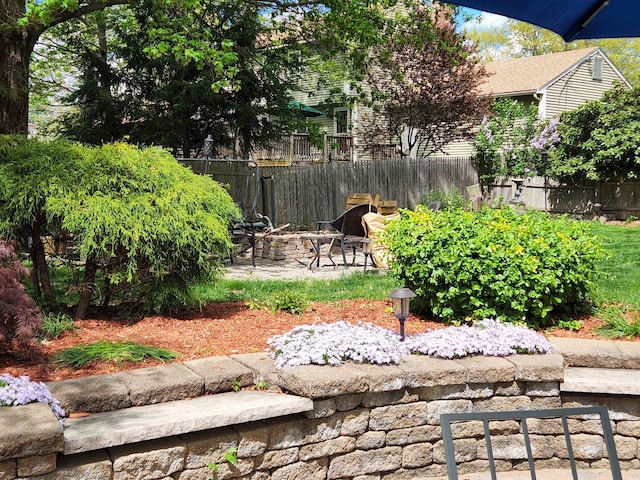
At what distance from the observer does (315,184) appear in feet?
48.2

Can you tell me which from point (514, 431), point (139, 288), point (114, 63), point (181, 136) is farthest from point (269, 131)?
point (514, 431)

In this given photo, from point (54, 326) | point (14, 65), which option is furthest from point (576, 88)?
point (54, 326)

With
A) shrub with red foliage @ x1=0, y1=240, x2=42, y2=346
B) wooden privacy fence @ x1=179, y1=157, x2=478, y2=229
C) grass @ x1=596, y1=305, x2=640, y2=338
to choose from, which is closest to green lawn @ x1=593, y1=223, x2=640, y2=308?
grass @ x1=596, y1=305, x2=640, y2=338

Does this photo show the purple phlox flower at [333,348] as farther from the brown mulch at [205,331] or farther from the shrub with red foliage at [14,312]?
the shrub with red foliage at [14,312]

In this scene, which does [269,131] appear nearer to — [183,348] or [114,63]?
[114,63]

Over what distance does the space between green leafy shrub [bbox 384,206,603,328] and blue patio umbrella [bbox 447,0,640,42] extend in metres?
2.03

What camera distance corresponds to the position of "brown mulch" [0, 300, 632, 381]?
3641mm

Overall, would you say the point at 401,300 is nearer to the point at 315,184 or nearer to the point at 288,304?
the point at 288,304

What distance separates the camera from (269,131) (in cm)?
1546

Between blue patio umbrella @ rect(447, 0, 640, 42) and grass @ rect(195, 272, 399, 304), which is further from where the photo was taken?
grass @ rect(195, 272, 399, 304)

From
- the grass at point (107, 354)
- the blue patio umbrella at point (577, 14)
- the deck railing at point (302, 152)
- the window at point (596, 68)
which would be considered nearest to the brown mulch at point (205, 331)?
the grass at point (107, 354)

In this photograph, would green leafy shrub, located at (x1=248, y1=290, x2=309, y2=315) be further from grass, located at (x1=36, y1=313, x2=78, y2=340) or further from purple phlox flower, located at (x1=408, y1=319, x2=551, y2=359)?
grass, located at (x1=36, y1=313, x2=78, y2=340)

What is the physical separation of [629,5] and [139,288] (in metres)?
3.56

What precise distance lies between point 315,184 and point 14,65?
7.88 meters
